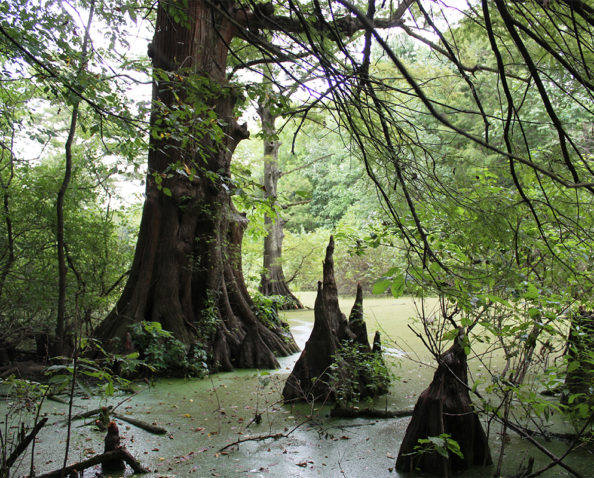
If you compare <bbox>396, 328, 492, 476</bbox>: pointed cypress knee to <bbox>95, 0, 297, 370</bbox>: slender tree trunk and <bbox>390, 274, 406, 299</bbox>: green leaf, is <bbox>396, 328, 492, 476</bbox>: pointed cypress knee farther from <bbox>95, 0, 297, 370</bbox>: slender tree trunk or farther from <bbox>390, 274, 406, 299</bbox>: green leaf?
<bbox>95, 0, 297, 370</bbox>: slender tree trunk

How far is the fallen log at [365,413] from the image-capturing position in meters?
4.24

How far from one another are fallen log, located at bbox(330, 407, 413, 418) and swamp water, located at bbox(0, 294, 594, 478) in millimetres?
77

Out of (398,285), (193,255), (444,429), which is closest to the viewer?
(398,285)

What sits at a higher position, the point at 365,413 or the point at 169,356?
the point at 169,356

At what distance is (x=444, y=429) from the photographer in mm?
3236

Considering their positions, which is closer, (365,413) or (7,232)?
(365,413)

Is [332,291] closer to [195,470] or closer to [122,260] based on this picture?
[195,470]

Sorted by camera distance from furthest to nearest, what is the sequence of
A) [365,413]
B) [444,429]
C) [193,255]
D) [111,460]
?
[193,255] → [365,413] → [444,429] → [111,460]

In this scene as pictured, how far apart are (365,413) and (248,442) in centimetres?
118

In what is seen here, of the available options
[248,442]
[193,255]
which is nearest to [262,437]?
[248,442]

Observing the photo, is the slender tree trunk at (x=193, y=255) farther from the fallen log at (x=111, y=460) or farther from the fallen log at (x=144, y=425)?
the fallen log at (x=111, y=460)

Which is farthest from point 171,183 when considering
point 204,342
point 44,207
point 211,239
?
point 204,342

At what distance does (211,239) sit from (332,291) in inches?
82.8

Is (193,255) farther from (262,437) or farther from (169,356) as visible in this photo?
(262,437)
